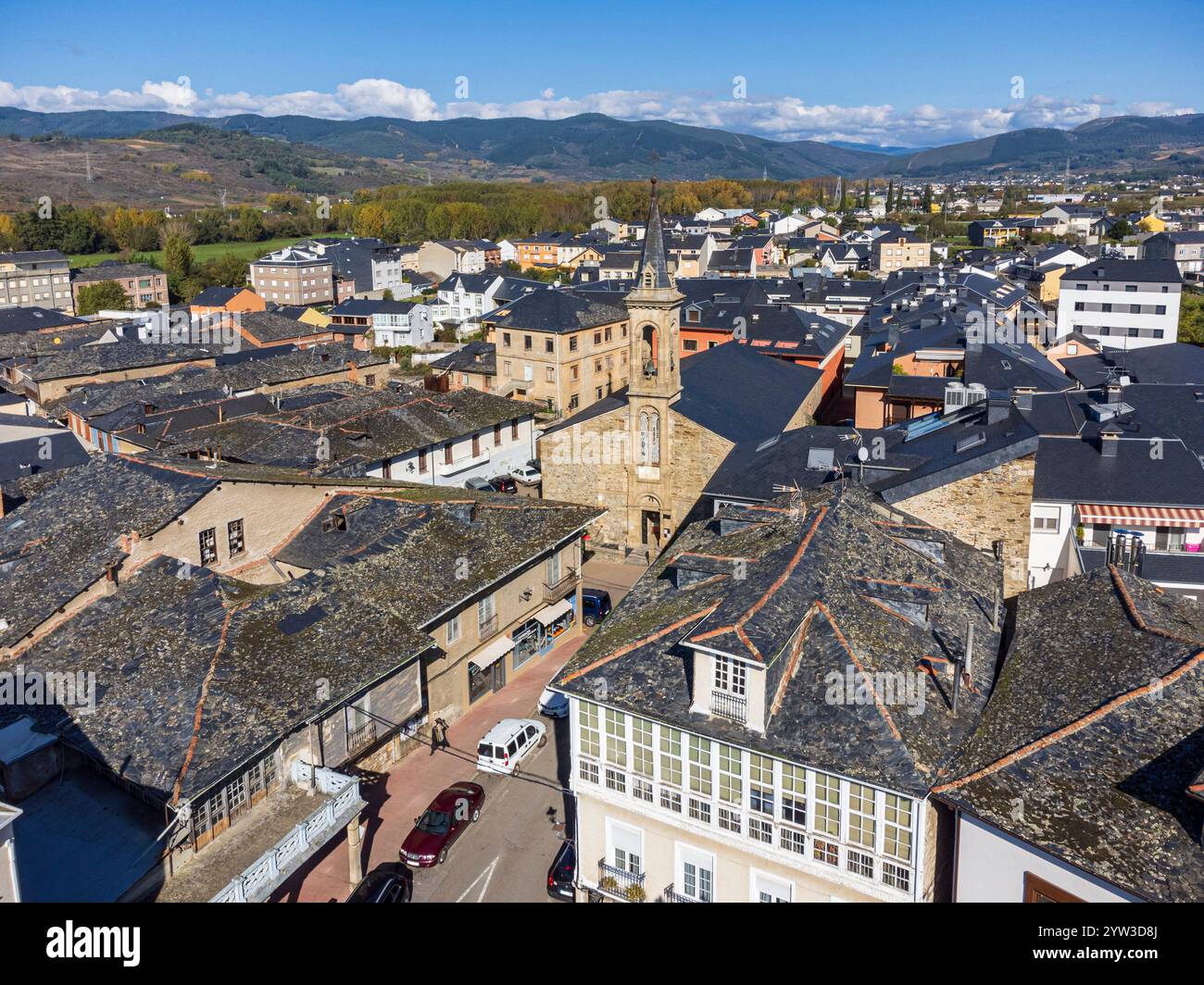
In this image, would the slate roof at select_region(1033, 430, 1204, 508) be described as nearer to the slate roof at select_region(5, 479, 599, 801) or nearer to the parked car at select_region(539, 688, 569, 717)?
the parked car at select_region(539, 688, 569, 717)

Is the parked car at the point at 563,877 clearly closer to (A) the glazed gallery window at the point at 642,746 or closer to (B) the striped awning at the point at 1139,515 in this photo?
(A) the glazed gallery window at the point at 642,746

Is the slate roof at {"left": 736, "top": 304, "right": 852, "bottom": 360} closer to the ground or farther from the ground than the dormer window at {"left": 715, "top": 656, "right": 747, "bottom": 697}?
farther from the ground

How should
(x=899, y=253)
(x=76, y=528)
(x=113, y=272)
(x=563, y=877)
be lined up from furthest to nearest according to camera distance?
(x=899, y=253) < (x=113, y=272) < (x=76, y=528) < (x=563, y=877)

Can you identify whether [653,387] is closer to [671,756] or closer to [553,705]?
[553,705]

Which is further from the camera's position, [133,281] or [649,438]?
[133,281]

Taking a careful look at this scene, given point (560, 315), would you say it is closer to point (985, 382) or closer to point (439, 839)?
point (985, 382)

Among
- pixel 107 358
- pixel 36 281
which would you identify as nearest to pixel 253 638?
pixel 107 358

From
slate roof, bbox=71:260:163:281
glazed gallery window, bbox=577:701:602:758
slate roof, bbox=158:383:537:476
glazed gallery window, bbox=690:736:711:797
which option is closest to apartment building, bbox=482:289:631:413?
slate roof, bbox=158:383:537:476
